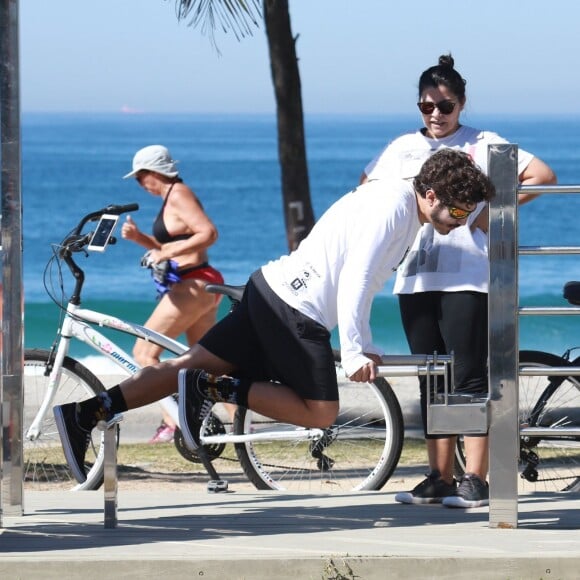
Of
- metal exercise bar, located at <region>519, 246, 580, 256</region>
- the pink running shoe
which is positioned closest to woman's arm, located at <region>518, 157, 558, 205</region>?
metal exercise bar, located at <region>519, 246, 580, 256</region>

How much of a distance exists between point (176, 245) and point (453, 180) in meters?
3.42

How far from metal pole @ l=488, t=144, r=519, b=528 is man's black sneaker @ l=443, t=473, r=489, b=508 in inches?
24.6

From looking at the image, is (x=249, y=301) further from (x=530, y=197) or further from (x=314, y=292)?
(x=530, y=197)

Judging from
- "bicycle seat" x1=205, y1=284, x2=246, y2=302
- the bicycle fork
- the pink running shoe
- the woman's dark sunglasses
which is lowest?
the pink running shoe

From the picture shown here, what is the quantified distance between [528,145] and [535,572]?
307ft

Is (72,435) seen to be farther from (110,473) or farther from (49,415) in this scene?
(49,415)

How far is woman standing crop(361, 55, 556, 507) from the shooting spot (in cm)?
584

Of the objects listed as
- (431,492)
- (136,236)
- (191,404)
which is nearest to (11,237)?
(191,404)

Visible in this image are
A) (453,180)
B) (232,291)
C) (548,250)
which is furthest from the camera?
(232,291)

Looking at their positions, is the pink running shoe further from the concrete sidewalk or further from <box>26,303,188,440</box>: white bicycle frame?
the concrete sidewalk

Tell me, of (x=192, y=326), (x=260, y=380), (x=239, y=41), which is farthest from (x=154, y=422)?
(x=260, y=380)

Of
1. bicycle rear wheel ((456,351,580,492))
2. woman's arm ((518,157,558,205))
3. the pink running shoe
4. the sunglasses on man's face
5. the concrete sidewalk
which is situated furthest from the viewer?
the pink running shoe

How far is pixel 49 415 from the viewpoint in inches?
286

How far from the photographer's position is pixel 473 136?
19.8 feet
